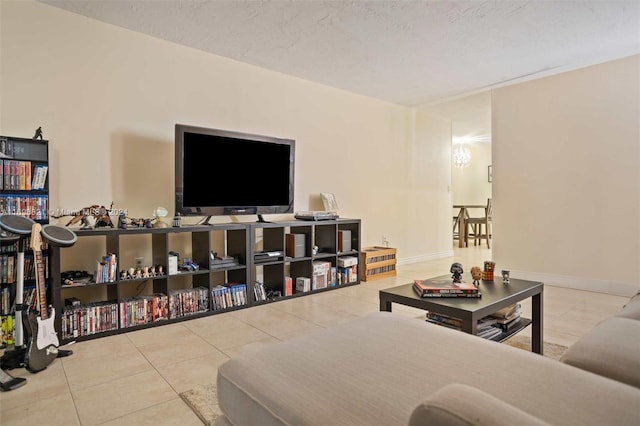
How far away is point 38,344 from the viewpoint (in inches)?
81.0

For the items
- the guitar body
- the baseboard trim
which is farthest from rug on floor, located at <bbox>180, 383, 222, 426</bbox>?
the baseboard trim

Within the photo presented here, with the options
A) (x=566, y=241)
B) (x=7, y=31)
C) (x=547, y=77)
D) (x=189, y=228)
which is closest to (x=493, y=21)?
(x=547, y=77)

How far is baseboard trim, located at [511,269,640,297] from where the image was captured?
374cm

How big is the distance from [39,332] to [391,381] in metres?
2.04

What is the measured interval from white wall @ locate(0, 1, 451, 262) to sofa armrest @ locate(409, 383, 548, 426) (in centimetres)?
292

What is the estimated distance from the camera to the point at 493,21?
3014mm

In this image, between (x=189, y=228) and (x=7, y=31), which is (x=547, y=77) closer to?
(x=189, y=228)

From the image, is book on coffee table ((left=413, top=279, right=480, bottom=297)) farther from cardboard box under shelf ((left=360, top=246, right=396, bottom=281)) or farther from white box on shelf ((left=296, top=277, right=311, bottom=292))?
cardboard box under shelf ((left=360, top=246, right=396, bottom=281))

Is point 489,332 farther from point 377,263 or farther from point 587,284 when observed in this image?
point 587,284

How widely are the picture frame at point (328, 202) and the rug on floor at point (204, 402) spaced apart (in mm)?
2721

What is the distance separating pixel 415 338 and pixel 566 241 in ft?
12.2

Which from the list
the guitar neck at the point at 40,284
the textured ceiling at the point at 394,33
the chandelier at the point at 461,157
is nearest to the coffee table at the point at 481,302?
the guitar neck at the point at 40,284

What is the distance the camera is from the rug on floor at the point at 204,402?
1.59 m

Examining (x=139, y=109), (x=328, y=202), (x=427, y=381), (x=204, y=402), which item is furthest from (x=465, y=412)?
(x=328, y=202)
